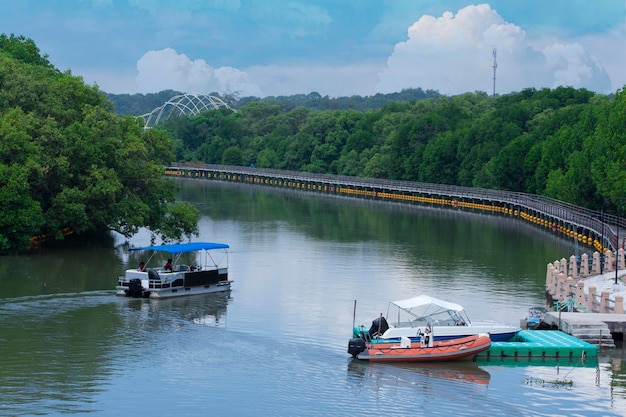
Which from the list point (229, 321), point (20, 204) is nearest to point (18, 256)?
point (20, 204)

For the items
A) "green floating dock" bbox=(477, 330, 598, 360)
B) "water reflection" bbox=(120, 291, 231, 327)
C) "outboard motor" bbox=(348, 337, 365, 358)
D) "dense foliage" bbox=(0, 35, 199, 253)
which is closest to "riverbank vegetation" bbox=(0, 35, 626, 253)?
"dense foliage" bbox=(0, 35, 199, 253)

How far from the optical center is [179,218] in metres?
70.6

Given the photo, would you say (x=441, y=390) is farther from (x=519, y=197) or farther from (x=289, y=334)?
(x=519, y=197)

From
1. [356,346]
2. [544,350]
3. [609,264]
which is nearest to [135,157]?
[609,264]

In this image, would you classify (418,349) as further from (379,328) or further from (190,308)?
(190,308)

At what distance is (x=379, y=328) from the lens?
40.3 metres

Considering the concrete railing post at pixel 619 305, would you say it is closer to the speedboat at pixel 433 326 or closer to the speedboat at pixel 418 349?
the speedboat at pixel 433 326

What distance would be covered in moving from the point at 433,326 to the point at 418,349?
67.4 inches

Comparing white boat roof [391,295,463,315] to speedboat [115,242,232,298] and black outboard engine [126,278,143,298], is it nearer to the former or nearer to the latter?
speedboat [115,242,232,298]

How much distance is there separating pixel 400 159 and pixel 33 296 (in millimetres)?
98399

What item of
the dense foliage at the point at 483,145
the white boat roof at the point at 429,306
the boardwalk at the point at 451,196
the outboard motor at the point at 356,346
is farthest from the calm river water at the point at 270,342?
the dense foliage at the point at 483,145

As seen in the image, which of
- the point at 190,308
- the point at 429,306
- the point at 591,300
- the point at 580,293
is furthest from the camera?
the point at 190,308

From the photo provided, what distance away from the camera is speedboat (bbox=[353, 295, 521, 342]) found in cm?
4019

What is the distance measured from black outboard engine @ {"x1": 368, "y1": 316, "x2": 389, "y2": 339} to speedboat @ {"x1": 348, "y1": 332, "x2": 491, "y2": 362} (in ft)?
2.50
